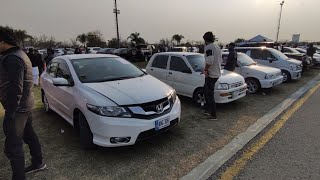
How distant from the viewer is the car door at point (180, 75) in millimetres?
7434

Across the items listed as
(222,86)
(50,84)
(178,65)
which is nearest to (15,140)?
(50,84)

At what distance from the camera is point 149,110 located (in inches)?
168

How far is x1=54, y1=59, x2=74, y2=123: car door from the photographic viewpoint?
4876 mm

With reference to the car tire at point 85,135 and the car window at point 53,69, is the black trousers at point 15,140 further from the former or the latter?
the car window at point 53,69

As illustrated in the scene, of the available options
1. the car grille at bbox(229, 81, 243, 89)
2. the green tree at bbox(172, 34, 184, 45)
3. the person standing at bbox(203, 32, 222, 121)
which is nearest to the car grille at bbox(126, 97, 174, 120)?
the person standing at bbox(203, 32, 222, 121)

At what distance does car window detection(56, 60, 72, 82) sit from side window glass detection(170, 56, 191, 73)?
3189 mm

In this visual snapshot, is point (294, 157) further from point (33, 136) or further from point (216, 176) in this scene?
point (33, 136)

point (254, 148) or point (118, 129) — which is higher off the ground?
point (118, 129)

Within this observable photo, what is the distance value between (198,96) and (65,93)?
3500 millimetres

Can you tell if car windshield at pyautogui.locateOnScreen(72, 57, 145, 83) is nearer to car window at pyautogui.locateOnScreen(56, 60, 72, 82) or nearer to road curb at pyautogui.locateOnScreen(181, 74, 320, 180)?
car window at pyautogui.locateOnScreen(56, 60, 72, 82)

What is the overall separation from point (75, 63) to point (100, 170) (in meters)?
2.32

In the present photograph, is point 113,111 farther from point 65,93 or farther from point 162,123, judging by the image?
point 65,93

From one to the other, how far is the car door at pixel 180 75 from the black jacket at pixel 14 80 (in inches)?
185

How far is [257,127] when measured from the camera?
565 cm
